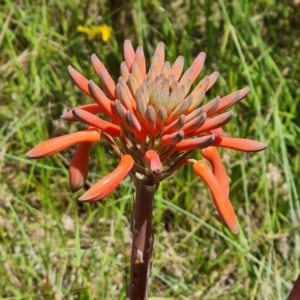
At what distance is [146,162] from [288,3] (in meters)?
2.60

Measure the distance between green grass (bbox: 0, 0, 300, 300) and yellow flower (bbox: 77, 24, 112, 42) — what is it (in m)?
0.08

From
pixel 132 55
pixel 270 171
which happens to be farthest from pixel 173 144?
pixel 270 171

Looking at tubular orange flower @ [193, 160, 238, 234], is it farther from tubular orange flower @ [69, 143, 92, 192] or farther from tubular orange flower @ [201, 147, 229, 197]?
tubular orange flower @ [69, 143, 92, 192]

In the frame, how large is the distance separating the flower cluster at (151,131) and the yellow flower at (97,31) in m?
1.92

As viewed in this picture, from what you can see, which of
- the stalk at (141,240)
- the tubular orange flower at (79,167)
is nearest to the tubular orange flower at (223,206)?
the stalk at (141,240)

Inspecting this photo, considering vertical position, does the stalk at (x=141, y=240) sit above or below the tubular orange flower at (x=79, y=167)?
below

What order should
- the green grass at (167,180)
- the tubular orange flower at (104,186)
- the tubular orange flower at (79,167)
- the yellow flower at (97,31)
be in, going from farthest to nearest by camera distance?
1. the yellow flower at (97,31)
2. the green grass at (167,180)
3. the tubular orange flower at (79,167)
4. the tubular orange flower at (104,186)

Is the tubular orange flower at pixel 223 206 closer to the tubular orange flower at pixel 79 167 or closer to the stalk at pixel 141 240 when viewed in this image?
the stalk at pixel 141 240

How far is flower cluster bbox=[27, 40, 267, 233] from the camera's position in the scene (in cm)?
131

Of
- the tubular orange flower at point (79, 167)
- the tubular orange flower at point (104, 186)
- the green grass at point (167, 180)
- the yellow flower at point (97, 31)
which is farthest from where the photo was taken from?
the yellow flower at point (97, 31)

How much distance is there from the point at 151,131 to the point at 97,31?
2.10m

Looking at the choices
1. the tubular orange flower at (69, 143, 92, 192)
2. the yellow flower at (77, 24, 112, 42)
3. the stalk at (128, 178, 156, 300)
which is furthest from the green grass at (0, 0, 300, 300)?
the tubular orange flower at (69, 143, 92, 192)

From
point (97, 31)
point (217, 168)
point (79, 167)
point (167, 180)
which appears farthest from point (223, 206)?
point (97, 31)

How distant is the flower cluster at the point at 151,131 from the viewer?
51.6 inches
